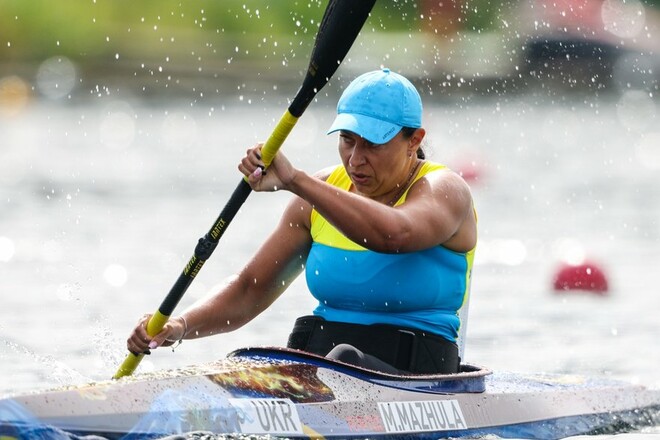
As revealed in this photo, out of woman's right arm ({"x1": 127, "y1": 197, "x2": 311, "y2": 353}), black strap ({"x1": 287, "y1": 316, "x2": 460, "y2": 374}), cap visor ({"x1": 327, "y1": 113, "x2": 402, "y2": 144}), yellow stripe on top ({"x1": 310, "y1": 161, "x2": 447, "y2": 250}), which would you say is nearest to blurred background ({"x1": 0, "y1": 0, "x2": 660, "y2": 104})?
woman's right arm ({"x1": 127, "y1": 197, "x2": 311, "y2": 353})

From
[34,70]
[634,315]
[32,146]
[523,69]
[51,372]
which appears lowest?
[51,372]

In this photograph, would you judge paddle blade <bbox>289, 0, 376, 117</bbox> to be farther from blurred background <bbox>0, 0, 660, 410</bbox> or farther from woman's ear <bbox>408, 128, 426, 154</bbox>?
blurred background <bbox>0, 0, 660, 410</bbox>

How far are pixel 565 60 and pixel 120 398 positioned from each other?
3371cm

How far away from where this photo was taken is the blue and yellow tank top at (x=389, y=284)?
5465 mm

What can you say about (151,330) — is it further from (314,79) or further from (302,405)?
(314,79)

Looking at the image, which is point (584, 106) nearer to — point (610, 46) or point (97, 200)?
point (610, 46)

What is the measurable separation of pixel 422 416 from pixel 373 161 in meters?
1.03

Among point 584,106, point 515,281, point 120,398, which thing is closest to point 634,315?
point 515,281

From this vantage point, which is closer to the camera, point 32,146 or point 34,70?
point 32,146

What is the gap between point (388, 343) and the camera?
5.47m

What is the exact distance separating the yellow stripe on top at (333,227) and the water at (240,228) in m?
2.09

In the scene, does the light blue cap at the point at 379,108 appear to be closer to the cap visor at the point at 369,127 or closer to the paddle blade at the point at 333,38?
the cap visor at the point at 369,127

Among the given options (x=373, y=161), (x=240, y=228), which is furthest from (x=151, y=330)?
(x=240, y=228)

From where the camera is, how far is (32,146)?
2280 centimetres
